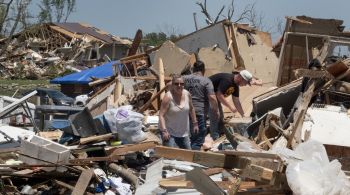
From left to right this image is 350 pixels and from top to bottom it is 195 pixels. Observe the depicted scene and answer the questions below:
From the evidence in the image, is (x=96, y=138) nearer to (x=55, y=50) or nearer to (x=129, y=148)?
(x=129, y=148)

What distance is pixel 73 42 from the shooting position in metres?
42.6

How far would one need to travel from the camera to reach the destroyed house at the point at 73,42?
42031 millimetres

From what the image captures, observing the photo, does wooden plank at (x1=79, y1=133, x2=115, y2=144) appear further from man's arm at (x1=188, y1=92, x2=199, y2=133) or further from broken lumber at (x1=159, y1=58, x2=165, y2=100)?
broken lumber at (x1=159, y1=58, x2=165, y2=100)

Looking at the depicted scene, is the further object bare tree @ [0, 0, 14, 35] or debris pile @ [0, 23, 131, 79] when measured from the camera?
debris pile @ [0, 23, 131, 79]

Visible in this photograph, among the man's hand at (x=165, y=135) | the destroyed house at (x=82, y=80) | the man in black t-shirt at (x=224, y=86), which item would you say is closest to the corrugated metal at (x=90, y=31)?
the destroyed house at (x=82, y=80)

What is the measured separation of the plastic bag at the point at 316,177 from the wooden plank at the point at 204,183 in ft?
1.88

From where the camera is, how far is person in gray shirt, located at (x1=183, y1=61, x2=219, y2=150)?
9.08 metres

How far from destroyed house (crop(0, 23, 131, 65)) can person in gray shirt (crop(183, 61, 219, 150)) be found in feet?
104

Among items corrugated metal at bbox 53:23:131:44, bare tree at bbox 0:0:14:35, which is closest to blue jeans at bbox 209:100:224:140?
bare tree at bbox 0:0:14:35

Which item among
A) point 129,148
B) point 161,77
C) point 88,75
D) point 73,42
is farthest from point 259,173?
point 73,42

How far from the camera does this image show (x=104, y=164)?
25.8 ft

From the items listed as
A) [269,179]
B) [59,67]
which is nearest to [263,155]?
[269,179]

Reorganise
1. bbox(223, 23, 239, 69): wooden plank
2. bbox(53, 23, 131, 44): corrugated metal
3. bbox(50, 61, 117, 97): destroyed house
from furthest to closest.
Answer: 1. bbox(53, 23, 131, 44): corrugated metal
2. bbox(50, 61, 117, 97): destroyed house
3. bbox(223, 23, 239, 69): wooden plank

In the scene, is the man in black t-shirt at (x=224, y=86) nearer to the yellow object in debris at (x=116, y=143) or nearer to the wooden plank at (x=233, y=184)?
the yellow object in debris at (x=116, y=143)
